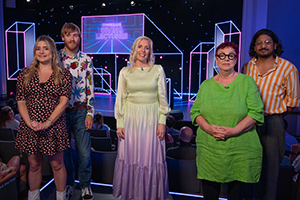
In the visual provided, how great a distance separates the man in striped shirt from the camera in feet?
6.55

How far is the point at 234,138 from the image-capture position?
1682 millimetres

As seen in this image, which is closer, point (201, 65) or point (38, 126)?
point (38, 126)

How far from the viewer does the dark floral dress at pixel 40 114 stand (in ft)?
6.19

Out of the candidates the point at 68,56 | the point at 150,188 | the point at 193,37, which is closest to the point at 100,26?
the point at 193,37

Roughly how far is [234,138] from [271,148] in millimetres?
558

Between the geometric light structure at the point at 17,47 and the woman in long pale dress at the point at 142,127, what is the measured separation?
910 centimetres

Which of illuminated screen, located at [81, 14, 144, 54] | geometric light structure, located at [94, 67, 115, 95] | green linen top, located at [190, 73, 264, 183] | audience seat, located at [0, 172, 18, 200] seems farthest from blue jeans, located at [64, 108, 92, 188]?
geometric light structure, located at [94, 67, 115, 95]

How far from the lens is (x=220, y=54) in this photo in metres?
1.71

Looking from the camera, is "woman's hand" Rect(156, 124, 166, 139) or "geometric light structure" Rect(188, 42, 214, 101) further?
"geometric light structure" Rect(188, 42, 214, 101)

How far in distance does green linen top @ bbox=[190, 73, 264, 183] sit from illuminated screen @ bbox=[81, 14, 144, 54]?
8650 mm

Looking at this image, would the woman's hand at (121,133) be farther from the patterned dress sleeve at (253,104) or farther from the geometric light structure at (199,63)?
the geometric light structure at (199,63)

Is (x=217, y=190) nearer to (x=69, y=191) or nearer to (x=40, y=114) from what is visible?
(x=69, y=191)

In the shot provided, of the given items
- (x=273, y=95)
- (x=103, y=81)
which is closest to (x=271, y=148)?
(x=273, y=95)

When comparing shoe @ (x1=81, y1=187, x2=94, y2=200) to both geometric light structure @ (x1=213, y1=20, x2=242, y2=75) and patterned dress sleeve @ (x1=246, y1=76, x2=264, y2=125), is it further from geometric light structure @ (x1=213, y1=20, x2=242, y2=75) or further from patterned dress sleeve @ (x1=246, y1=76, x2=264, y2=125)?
geometric light structure @ (x1=213, y1=20, x2=242, y2=75)
